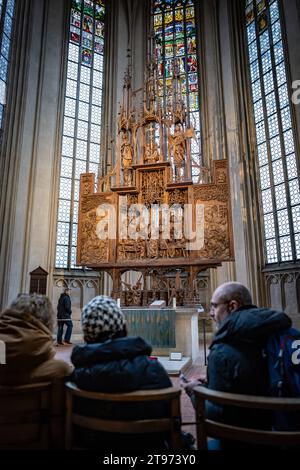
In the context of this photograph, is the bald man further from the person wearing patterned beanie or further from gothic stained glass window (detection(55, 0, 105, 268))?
gothic stained glass window (detection(55, 0, 105, 268))

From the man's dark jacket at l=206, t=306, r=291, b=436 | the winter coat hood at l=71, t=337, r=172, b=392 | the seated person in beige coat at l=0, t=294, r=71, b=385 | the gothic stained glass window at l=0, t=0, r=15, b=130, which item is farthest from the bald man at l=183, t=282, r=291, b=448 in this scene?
the gothic stained glass window at l=0, t=0, r=15, b=130

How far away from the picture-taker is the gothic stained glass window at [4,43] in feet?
32.8

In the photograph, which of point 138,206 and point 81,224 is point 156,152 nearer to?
point 138,206

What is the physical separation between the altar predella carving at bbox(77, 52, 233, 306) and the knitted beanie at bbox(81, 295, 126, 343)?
5159 mm

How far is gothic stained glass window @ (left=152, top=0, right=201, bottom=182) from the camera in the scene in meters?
A: 12.9

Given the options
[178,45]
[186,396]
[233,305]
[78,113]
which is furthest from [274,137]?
[233,305]

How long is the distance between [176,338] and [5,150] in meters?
7.59

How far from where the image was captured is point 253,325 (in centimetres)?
157

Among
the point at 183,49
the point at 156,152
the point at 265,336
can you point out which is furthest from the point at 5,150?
the point at 265,336

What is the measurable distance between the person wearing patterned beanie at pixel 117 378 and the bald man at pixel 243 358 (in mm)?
277

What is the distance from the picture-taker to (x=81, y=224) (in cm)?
760

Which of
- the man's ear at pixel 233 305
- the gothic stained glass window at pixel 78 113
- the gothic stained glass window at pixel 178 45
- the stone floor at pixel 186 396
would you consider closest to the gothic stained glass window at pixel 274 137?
the gothic stained glass window at pixel 178 45

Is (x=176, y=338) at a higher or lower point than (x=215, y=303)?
lower

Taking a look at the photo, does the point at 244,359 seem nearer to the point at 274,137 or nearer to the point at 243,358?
the point at 243,358
